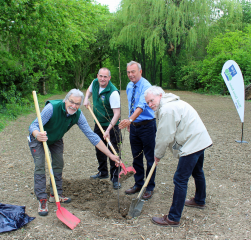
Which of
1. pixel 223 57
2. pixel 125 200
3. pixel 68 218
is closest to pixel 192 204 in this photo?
pixel 125 200

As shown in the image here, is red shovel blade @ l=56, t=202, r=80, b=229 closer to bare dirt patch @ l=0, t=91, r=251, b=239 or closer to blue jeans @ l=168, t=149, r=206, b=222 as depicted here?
bare dirt patch @ l=0, t=91, r=251, b=239

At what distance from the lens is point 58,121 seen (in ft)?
9.75

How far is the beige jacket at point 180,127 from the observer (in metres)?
2.52

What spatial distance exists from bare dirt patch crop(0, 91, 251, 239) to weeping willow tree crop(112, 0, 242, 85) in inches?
588

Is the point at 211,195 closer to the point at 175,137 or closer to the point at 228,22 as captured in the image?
the point at 175,137

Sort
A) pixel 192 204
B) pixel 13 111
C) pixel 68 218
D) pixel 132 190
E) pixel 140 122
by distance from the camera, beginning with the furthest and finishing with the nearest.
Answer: pixel 13 111 < pixel 132 190 < pixel 140 122 < pixel 192 204 < pixel 68 218

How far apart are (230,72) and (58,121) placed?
5.11 m

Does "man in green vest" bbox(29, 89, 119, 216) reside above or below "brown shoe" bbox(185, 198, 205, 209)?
above

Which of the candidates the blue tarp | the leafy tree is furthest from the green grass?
the leafy tree

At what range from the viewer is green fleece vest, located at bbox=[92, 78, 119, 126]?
381 centimetres

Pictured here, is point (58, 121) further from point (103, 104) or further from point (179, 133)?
point (179, 133)

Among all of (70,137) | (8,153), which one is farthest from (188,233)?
(70,137)

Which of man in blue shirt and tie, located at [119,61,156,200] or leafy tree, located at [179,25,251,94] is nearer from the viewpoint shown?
man in blue shirt and tie, located at [119,61,156,200]

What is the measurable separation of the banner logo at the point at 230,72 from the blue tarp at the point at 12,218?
572 centimetres
